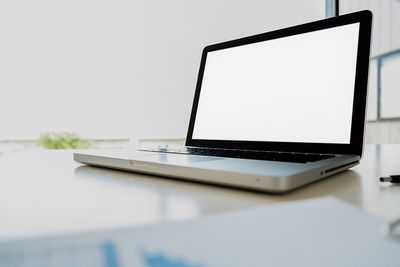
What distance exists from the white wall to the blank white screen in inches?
134

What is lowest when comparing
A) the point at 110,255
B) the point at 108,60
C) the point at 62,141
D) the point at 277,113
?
the point at 62,141

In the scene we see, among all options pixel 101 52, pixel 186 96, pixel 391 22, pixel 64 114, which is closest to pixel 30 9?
pixel 101 52

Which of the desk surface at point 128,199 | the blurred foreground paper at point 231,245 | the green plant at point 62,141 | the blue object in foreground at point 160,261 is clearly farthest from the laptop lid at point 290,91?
the green plant at point 62,141

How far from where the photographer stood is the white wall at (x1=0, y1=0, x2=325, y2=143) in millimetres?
4191

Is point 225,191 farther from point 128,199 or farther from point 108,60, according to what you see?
point 108,60

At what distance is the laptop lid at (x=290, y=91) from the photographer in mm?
548

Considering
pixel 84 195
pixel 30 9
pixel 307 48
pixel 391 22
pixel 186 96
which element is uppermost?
pixel 30 9

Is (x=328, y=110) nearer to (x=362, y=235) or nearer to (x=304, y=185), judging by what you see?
(x=304, y=185)

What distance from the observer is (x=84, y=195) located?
394mm

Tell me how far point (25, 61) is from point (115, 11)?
151 centimetres

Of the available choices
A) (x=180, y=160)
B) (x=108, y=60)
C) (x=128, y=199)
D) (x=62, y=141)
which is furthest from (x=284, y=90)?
(x=62, y=141)

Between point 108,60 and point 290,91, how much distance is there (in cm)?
428

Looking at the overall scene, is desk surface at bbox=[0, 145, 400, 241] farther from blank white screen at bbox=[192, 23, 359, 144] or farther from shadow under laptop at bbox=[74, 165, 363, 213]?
blank white screen at bbox=[192, 23, 359, 144]

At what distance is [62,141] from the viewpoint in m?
4.75
